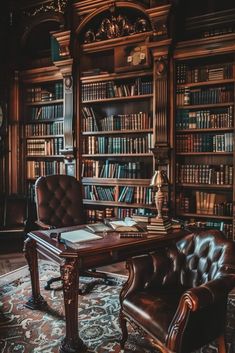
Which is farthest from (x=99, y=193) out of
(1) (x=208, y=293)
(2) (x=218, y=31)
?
(1) (x=208, y=293)

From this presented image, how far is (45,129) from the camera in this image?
16.5ft

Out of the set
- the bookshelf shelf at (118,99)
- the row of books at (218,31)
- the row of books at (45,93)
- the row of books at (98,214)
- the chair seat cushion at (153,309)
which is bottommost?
the chair seat cushion at (153,309)

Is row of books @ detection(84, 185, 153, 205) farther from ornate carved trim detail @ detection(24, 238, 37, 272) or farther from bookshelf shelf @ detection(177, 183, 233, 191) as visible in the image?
ornate carved trim detail @ detection(24, 238, 37, 272)

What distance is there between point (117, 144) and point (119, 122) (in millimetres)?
279

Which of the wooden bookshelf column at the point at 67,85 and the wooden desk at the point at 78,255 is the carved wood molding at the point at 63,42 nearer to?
the wooden bookshelf column at the point at 67,85

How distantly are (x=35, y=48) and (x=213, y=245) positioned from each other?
446 centimetres

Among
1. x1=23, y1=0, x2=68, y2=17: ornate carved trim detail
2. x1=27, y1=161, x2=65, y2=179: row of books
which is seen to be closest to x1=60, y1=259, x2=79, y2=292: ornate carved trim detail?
x1=27, y1=161, x2=65, y2=179: row of books

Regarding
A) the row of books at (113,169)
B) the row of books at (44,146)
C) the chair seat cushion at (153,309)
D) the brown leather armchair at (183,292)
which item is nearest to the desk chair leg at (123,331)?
the brown leather armchair at (183,292)

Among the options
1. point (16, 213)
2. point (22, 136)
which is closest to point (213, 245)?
point (16, 213)

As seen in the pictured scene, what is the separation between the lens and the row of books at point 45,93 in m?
4.83

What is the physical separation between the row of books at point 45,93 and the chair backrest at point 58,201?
1.65 meters

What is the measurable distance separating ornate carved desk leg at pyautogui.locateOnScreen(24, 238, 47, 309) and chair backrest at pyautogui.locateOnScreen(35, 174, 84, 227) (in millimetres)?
656

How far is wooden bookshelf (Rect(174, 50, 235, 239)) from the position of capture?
382 cm

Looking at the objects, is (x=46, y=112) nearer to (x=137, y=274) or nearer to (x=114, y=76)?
(x=114, y=76)
